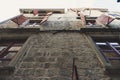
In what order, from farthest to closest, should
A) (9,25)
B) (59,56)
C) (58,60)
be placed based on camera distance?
(9,25) < (59,56) < (58,60)

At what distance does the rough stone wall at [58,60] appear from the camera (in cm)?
414

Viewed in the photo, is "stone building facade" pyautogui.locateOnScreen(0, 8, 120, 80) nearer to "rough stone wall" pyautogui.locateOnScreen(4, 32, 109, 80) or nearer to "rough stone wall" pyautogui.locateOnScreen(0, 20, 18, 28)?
"rough stone wall" pyautogui.locateOnScreen(4, 32, 109, 80)

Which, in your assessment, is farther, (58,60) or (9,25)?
(9,25)

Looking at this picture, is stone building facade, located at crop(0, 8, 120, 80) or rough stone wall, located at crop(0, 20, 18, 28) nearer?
stone building facade, located at crop(0, 8, 120, 80)

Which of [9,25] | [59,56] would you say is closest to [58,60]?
[59,56]

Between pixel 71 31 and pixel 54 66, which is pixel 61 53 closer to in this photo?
pixel 54 66

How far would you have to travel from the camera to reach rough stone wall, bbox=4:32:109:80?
414 cm

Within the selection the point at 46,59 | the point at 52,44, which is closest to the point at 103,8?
the point at 52,44

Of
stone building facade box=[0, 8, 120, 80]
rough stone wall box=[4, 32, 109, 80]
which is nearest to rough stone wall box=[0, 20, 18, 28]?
stone building facade box=[0, 8, 120, 80]

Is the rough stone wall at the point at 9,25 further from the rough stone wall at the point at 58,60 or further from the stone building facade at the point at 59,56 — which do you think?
the rough stone wall at the point at 58,60

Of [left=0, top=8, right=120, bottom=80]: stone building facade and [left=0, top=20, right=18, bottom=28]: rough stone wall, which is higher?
[left=0, top=20, right=18, bottom=28]: rough stone wall

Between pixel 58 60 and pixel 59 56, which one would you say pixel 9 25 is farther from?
pixel 58 60

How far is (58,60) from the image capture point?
4.87 metres

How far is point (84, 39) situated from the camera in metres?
6.53
